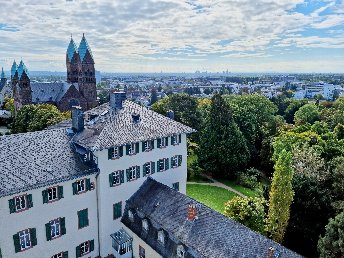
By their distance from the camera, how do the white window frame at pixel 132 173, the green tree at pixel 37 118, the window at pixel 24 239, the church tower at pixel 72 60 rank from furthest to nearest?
the church tower at pixel 72 60 → the green tree at pixel 37 118 → the white window frame at pixel 132 173 → the window at pixel 24 239

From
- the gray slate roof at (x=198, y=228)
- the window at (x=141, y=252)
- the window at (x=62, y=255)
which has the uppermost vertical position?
the gray slate roof at (x=198, y=228)

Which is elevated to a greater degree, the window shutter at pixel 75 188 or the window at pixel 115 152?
the window at pixel 115 152

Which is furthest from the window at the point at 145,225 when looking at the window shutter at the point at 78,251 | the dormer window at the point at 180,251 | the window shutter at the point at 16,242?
the window shutter at the point at 16,242

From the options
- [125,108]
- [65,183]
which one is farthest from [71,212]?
[125,108]

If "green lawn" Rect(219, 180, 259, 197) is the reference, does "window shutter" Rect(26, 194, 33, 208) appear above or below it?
above

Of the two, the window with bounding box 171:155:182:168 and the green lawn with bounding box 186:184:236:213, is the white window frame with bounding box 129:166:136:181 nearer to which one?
the window with bounding box 171:155:182:168

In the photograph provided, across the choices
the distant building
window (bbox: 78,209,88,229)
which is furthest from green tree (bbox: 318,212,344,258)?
the distant building

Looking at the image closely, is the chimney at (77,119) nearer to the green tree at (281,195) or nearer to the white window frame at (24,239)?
the white window frame at (24,239)
